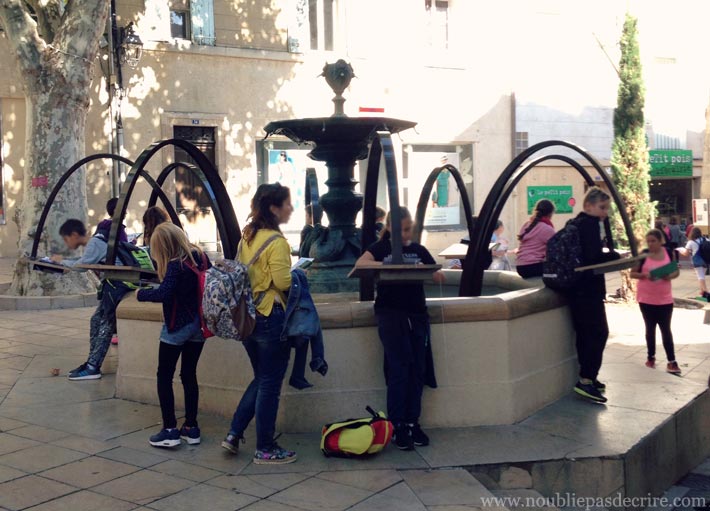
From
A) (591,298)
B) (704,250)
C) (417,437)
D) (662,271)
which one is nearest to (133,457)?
(417,437)

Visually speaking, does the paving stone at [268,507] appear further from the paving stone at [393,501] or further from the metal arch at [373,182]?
the metal arch at [373,182]

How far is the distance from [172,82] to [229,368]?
14.0 meters

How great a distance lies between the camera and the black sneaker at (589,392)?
6335mm

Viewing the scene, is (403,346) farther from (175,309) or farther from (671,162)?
(671,162)

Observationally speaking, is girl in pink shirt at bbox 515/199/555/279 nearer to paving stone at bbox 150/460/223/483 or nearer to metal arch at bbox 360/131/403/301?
metal arch at bbox 360/131/403/301

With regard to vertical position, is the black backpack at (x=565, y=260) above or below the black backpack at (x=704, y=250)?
above

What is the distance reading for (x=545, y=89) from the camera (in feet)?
77.8

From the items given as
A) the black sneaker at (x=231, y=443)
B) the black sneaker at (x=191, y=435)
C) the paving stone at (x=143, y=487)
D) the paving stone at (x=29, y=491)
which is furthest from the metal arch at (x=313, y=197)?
the paving stone at (x=29, y=491)

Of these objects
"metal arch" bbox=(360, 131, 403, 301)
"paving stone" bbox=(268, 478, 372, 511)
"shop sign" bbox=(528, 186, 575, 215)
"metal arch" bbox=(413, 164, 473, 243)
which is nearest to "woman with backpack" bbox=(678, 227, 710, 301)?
"metal arch" bbox=(413, 164, 473, 243)

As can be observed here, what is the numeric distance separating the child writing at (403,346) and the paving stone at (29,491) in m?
2.03

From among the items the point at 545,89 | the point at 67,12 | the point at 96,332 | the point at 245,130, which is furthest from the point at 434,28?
the point at 96,332

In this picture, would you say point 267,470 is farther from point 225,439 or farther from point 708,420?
point 708,420

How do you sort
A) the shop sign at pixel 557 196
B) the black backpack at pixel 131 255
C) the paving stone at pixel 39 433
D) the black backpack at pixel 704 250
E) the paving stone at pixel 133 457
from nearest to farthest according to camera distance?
the paving stone at pixel 133 457, the paving stone at pixel 39 433, the black backpack at pixel 131 255, the black backpack at pixel 704 250, the shop sign at pixel 557 196

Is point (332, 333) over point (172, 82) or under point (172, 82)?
under
